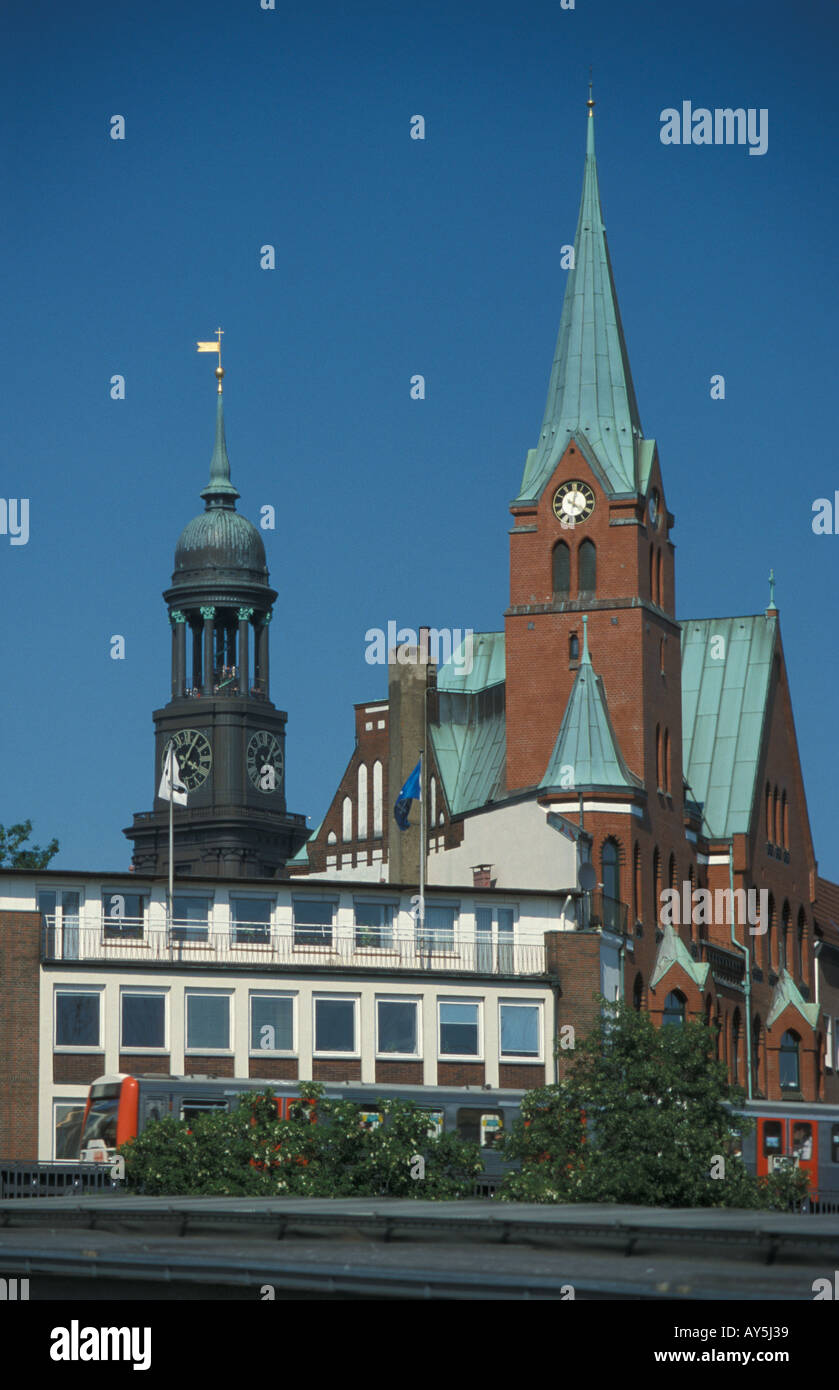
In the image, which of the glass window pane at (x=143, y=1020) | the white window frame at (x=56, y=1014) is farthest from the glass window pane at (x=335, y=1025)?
the white window frame at (x=56, y=1014)

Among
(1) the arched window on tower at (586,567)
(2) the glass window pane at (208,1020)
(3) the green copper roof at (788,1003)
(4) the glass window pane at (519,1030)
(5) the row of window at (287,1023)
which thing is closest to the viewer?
(5) the row of window at (287,1023)

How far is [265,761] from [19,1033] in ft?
236

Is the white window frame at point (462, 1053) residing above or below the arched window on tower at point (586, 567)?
below

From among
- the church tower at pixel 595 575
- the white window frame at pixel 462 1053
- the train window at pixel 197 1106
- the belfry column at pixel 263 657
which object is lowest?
the train window at pixel 197 1106

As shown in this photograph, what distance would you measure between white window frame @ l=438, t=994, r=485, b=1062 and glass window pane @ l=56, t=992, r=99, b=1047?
33.3 ft

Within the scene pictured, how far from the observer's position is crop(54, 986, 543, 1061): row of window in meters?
71.8

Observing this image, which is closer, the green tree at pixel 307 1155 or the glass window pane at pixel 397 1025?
the green tree at pixel 307 1155

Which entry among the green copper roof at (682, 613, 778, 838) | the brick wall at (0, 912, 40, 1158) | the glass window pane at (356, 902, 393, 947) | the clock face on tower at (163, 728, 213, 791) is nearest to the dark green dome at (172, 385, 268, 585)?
the clock face on tower at (163, 728, 213, 791)

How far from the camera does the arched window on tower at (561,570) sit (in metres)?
91.8

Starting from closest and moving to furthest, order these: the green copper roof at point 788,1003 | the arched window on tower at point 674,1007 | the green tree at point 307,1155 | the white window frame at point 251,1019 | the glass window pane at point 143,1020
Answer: the green tree at point 307,1155 → the glass window pane at point 143,1020 → the white window frame at point 251,1019 → the arched window on tower at point 674,1007 → the green copper roof at point 788,1003

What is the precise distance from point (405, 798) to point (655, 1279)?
6482 cm

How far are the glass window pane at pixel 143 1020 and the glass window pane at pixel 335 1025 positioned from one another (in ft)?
15.2

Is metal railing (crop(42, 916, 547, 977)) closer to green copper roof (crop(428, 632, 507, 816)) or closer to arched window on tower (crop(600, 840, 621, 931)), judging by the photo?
arched window on tower (crop(600, 840, 621, 931))

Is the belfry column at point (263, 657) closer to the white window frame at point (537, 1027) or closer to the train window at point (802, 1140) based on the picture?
the white window frame at point (537, 1027)
